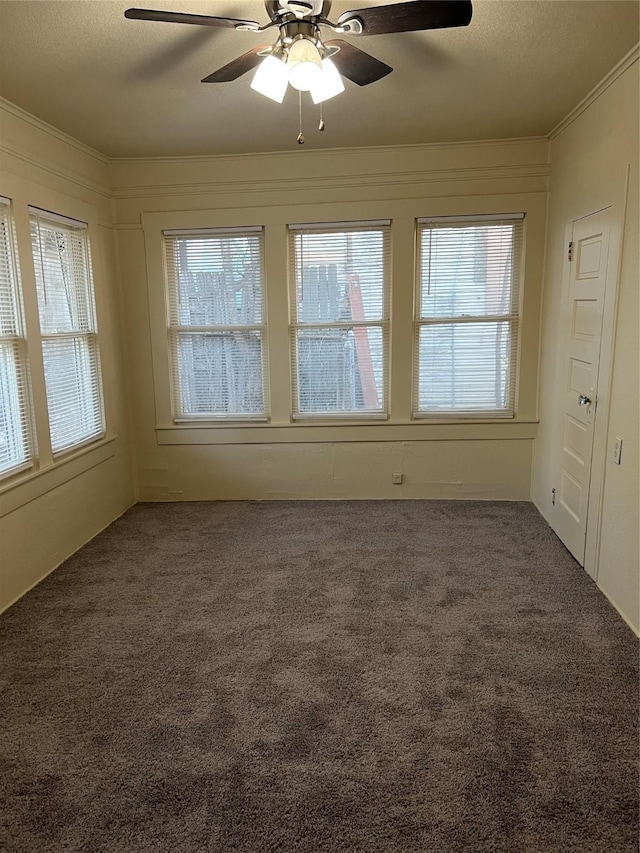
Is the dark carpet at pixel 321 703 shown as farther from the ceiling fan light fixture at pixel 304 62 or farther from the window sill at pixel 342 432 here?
the ceiling fan light fixture at pixel 304 62

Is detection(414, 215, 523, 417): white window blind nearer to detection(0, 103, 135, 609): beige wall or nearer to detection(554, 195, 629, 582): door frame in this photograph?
detection(554, 195, 629, 582): door frame

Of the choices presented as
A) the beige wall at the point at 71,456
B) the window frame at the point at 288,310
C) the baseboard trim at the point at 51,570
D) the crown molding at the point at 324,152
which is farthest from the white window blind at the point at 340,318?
the baseboard trim at the point at 51,570

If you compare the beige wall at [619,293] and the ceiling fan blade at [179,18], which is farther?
the beige wall at [619,293]

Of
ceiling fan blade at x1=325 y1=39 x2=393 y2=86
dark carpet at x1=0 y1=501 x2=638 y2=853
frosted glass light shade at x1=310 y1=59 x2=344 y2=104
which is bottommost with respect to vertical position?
dark carpet at x1=0 y1=501 x2=638 y2=853

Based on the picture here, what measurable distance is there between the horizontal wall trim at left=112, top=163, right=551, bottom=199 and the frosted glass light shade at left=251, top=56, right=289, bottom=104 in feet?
6.55

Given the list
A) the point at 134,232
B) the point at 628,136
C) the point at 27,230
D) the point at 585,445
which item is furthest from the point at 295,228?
the point at 585,445

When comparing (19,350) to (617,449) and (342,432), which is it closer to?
(342,432)

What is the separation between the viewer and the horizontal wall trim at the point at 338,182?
158 inches

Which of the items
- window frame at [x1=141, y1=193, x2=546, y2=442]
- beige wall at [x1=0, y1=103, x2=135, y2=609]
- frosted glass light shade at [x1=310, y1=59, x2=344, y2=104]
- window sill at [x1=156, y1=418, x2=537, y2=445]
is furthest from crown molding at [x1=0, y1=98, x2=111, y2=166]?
window sill at [x1=156, y1=418, x2=537, y2=445]

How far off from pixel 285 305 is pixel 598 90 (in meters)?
2.38

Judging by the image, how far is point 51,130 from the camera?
3385 millimetres

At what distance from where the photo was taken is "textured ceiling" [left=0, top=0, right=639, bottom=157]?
7.32 ft

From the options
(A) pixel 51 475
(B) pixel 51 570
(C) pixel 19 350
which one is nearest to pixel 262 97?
(C) pixel 19 350

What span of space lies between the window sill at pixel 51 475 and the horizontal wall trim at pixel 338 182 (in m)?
1.93
